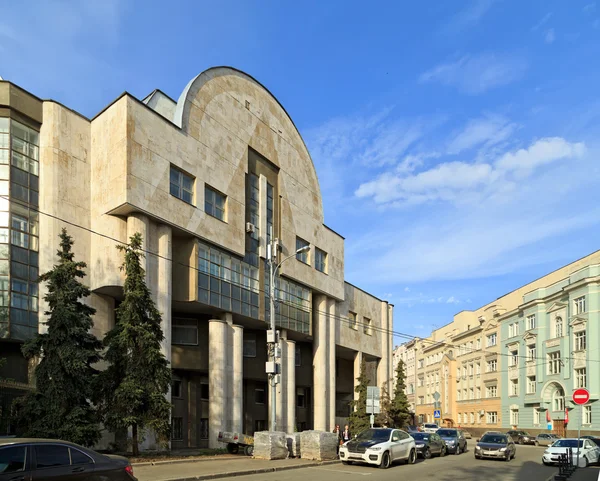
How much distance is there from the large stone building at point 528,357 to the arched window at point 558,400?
0.10 m

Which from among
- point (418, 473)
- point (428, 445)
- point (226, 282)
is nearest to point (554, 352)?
point (428, 445)

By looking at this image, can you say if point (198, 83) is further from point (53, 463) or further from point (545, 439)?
point (545, 439)

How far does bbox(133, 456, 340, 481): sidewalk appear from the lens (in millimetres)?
17497

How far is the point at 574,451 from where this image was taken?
2855 cm

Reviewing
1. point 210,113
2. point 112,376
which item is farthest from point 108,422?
point 210,113

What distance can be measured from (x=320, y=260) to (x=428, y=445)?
871 inches

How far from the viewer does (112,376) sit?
918 inches

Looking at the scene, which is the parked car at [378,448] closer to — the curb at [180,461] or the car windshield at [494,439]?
the curb at [180,461]

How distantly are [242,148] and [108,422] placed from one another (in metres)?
21.0

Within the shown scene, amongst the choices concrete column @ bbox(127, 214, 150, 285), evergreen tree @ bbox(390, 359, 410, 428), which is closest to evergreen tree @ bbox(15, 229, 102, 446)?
concrete column @ bbox(127, 214, 150, 285)

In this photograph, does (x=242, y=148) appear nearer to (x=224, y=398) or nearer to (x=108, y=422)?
(x=224, y=398)

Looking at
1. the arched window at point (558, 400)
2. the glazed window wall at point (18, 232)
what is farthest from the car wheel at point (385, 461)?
the arched window at point (558, 400)

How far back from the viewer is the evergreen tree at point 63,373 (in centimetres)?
2136

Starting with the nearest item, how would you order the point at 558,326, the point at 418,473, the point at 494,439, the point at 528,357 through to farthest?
the point at 418,473 < the point at 494,439 < the point at 558,326 < the point at 528,357
